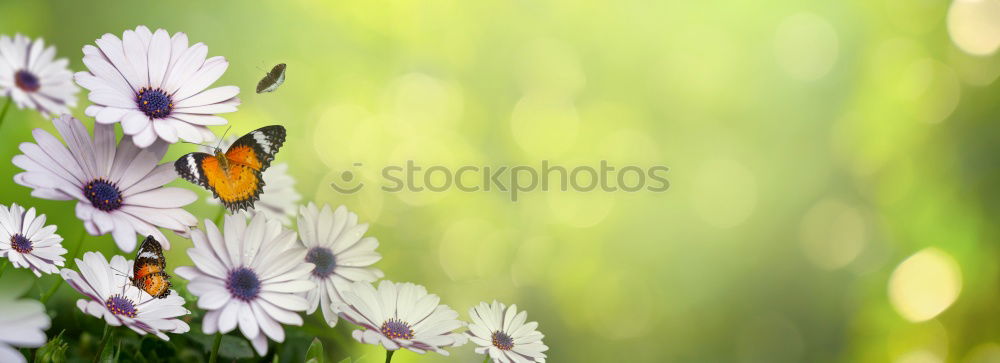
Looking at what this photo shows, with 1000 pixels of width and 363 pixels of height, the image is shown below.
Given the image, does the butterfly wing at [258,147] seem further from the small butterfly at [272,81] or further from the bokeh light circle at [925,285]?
the bokeh light circle at [925,285]

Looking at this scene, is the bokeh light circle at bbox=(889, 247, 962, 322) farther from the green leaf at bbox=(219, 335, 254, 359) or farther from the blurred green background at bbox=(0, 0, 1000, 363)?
the green leaf at bbox=(219, 335, 254, 359)

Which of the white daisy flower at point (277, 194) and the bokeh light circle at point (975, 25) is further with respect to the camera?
the bokeh light circle at point (975, 25)

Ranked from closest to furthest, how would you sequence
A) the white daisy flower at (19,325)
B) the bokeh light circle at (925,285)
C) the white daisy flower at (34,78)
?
the white daisy flower at (19,325)
the white daisy flower at (34,78)
the bokeh light circle at (925,285)

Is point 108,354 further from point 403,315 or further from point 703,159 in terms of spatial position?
Answer: point 703,159

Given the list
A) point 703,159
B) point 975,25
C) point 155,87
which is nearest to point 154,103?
point 155,87

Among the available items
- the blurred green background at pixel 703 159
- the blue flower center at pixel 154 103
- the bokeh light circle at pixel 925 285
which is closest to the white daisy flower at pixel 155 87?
the blue flower center at pixel 154 103
